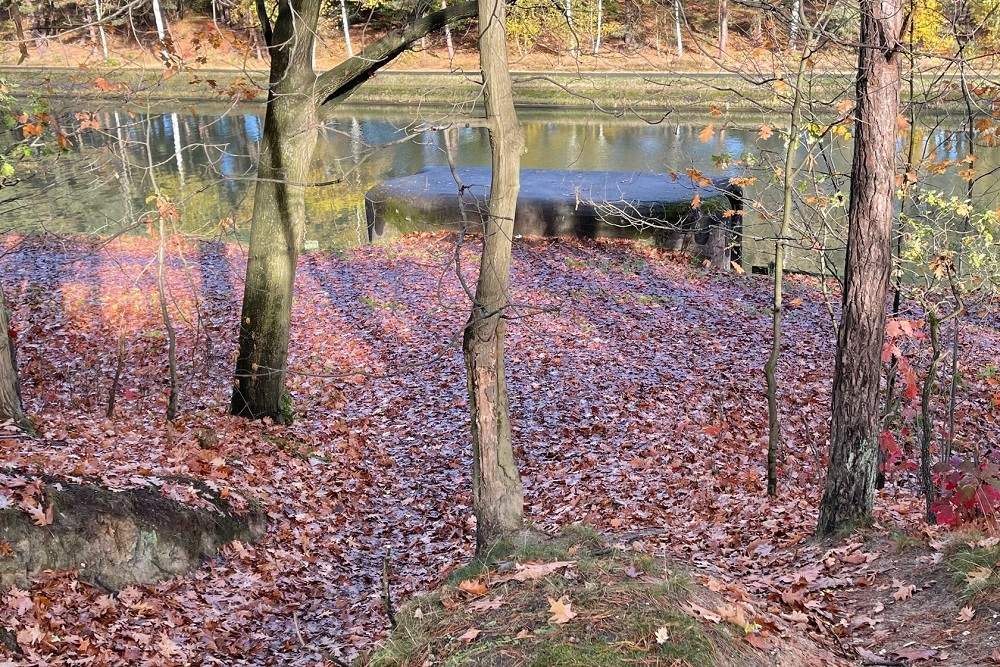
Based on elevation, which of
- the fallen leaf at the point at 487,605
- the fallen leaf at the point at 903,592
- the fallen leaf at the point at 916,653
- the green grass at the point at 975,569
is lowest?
the fallen leaf at the point at 903,592

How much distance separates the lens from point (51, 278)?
48.5 ft

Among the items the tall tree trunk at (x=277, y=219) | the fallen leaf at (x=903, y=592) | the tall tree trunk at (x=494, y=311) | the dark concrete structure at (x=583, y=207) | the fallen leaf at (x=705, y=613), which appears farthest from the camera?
the dark concrete structure at (x=583, y=207)

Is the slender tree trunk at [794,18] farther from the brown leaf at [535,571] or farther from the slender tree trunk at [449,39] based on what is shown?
the brown leaf at [535,571]

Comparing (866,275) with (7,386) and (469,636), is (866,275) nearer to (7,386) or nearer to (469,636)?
(469,636)

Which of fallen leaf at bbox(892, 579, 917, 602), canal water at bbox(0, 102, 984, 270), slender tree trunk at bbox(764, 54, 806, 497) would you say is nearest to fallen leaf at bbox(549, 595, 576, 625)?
fallen leaf at bbox(892, 579, 917, 602)

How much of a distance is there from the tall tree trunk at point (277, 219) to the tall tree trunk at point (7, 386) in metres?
2.15

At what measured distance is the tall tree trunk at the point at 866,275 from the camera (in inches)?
221

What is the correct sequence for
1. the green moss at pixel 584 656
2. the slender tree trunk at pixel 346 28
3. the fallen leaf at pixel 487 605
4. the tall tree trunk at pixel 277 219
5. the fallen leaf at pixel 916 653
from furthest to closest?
the slender tree trunk at pixel 346 28 < the tall tree trunk at pixel 277 219 < the fallen leaf at pixel 487 605 < the fallen leaf at pixel 916 653 < the green moss at pixel 584 656

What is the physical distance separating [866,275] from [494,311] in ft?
8.41

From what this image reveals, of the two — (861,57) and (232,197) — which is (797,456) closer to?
(861,57)

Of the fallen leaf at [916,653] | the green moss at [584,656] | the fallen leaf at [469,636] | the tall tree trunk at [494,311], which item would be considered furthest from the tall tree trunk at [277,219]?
the fallen leaf at [916,653]

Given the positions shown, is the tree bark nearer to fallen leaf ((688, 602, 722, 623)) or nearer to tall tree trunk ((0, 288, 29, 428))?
tall tree trunk ((0, 288, 29, 428))

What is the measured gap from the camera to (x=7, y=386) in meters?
7.72

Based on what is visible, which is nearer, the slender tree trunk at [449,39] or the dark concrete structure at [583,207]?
the slender tree trunk at [449,39]
